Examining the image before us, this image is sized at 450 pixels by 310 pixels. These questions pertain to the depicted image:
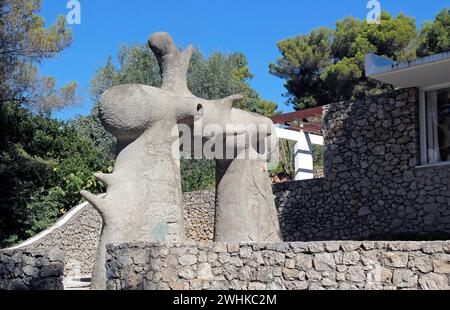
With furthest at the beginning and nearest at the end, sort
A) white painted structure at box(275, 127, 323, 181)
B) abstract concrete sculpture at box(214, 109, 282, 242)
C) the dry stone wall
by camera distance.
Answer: white painted structure at box(275, 127, 323, 181) → the dry stone wall → abstract concrete sculpture at box(214, 109, 282, 242)

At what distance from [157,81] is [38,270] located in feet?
52.1

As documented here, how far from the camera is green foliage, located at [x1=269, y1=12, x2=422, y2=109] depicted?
2800cm

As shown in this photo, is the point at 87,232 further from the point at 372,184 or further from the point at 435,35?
the point at 435,35

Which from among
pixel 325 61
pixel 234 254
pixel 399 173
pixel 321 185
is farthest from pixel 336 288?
pixel 325 61

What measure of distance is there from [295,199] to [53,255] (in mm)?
9438

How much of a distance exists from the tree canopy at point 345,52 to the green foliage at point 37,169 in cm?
1135

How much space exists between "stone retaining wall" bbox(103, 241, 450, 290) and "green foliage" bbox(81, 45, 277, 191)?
14.1 meters

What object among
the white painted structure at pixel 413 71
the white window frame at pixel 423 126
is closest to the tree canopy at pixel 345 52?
the white window frame at pixel 423 126

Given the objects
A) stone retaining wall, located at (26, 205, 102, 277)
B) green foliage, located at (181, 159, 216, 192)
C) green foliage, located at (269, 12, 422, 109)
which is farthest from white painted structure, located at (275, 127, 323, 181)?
green foliage, located at (269, 12, 422, 109)

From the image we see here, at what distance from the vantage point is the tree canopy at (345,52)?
2741 centimetres

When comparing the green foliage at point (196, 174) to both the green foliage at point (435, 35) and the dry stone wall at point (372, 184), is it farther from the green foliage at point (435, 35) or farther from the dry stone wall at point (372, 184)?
the green foliage at point (435, 35)

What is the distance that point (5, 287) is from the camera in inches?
315

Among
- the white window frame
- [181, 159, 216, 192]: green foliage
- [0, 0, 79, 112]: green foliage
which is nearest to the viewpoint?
the white window frame

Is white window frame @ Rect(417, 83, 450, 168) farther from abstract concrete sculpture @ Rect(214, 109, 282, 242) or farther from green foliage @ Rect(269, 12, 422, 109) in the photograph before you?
green foliage @ Rect(269, 12, 422, 109)
